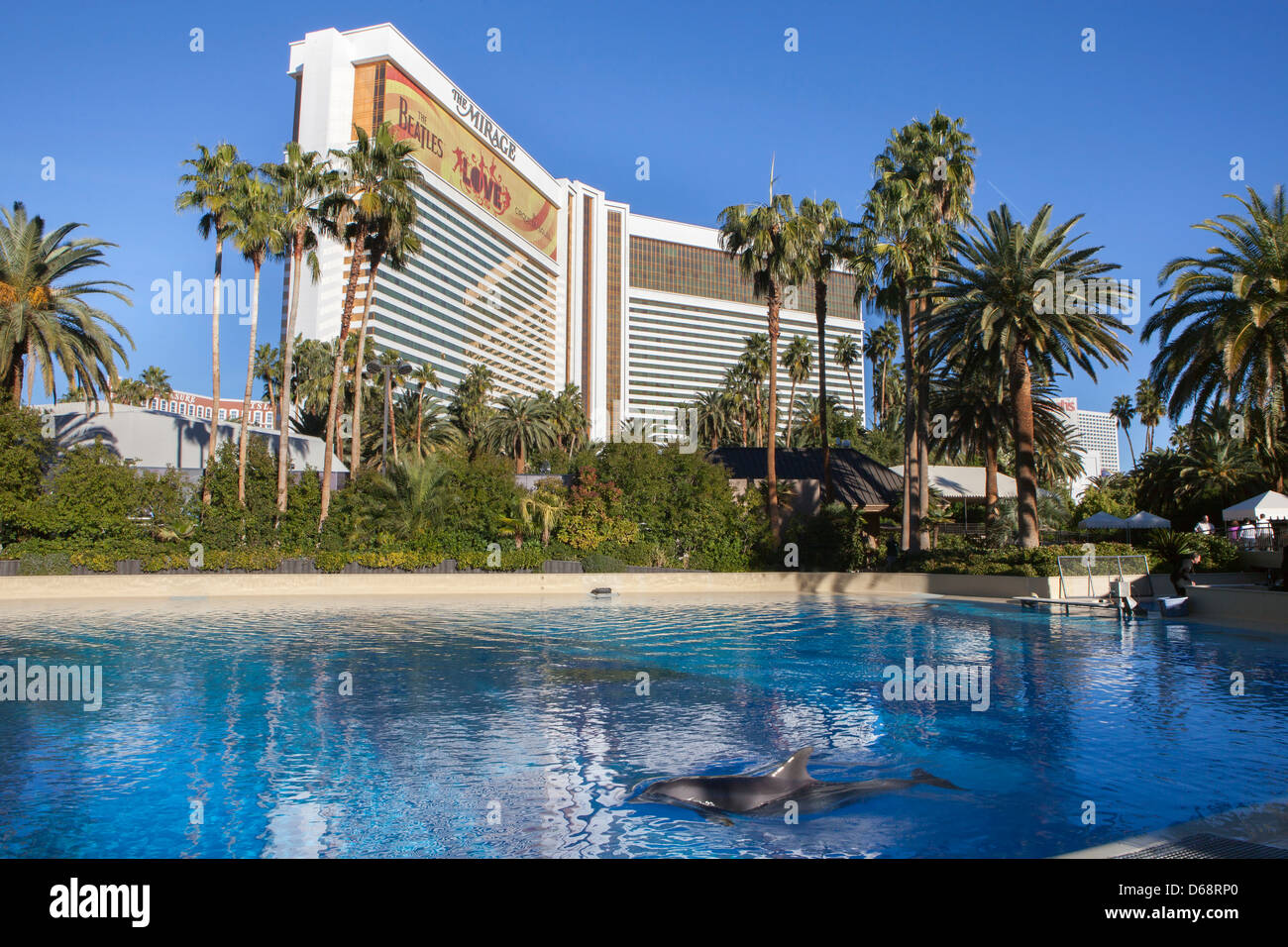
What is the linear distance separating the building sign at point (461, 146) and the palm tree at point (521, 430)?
227 ft

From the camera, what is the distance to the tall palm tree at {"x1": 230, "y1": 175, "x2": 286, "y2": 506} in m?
31.8

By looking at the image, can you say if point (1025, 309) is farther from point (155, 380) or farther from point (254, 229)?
point (155, 380)

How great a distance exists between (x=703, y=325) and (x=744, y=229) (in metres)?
157

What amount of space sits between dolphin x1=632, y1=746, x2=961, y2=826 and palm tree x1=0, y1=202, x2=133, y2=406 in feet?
102

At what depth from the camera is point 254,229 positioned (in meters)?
31.6

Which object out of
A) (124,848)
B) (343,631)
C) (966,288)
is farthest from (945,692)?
(966,288)

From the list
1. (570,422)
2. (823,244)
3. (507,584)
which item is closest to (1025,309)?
(823,244)

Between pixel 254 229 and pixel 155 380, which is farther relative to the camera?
pixel 155 380

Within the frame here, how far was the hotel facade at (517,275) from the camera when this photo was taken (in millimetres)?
134875

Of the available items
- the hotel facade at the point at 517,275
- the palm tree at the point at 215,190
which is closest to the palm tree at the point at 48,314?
the palm tree at the point at 215,190

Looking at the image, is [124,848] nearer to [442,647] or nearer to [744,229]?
[442,647]

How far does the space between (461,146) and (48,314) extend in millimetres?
141310

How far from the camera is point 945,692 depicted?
13141mm
